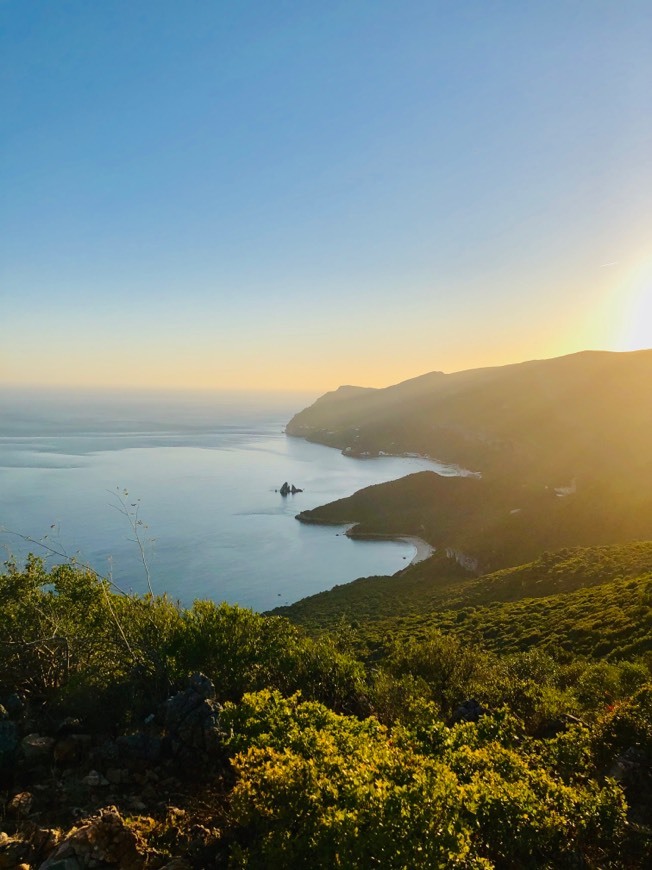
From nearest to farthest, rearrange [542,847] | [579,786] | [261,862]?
[261,862] < [542,847] < [579,786]

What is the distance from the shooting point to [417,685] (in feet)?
51.4

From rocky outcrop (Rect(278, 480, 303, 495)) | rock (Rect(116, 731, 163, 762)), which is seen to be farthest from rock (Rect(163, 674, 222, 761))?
rocky outcrop (Rect(278, 480, 303, 495))

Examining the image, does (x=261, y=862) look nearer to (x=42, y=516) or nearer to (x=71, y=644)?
(x=71, y=644)

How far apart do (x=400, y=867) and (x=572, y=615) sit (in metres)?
35.0

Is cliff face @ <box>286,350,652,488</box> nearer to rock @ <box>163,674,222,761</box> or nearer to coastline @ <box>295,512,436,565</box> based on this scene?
coastline @ <box>295,512,436,565</box>

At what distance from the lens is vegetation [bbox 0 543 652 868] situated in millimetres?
6234

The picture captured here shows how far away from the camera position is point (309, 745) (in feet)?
25.9

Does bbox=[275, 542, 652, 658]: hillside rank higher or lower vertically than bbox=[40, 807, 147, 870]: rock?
lower

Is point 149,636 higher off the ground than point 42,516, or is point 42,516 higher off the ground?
point 149,636

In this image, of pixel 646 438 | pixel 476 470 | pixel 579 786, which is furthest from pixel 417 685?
pixel 476 470

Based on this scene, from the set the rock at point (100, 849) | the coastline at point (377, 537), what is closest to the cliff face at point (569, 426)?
the coastline at point (377, 537)

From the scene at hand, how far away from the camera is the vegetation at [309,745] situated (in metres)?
6.23

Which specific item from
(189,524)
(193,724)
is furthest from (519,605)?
(189,524)

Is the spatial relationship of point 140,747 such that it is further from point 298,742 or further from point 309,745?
point 309,745
